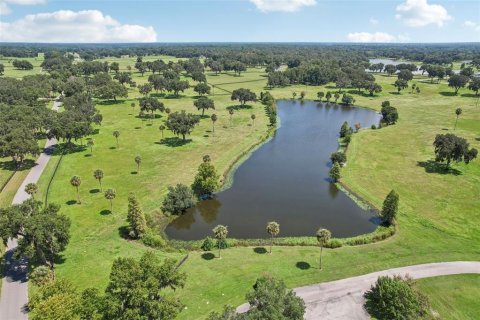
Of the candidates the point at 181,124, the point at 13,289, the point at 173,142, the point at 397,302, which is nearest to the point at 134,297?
the point at 13,289

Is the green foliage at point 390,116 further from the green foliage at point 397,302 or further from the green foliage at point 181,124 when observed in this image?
the green foliage at point 397,302

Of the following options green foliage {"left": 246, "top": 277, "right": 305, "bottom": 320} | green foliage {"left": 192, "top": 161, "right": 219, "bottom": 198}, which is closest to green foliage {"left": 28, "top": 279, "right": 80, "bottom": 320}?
green foliage {"left": 246, "top": 277, "right": 305, "bottom": 320}

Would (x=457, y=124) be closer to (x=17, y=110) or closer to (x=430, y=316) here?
(x=430, y=316)

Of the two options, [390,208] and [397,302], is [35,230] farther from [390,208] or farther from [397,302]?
[390,208]

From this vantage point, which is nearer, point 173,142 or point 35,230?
point 35,230

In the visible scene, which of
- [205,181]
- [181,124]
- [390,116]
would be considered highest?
[181,124]

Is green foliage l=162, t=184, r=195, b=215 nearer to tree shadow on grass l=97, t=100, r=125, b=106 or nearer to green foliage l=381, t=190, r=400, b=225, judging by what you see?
green foliage l=381, t=190, r=400, b=225

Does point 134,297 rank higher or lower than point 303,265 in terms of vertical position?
higher
